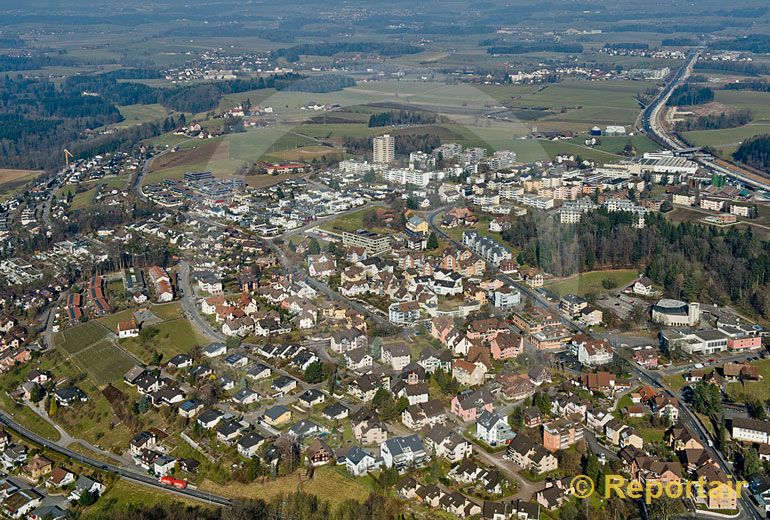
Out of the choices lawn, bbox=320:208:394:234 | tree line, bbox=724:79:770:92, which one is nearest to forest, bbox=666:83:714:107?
tree line, bbox=724:79:770:92

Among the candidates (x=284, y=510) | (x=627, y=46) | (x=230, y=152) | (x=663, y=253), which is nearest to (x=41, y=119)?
(x=230, y=152)

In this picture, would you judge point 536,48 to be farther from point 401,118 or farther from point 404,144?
point 404,144

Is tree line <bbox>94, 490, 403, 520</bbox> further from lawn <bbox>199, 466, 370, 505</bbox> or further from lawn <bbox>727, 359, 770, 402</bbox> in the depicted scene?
lawn <bbox>727, 359, 770, 402</bbox>

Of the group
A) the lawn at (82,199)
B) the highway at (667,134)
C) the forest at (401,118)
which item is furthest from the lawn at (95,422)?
the forest at (401,118)

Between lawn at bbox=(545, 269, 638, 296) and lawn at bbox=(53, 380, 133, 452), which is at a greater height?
lawn at bbox=(545, 269, 638, 296)

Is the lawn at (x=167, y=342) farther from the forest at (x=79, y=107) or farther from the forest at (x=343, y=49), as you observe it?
the forest at (x=343, y=49)

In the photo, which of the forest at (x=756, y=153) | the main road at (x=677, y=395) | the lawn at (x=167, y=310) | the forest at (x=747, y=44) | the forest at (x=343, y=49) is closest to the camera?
the main road at (x=677, y=395)
